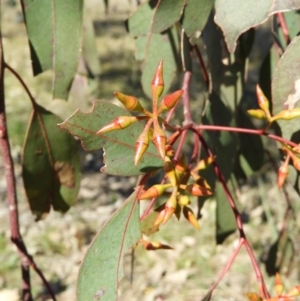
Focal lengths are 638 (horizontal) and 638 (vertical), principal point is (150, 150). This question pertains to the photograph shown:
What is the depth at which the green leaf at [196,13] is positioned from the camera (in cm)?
85

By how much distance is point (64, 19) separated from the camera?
101cm

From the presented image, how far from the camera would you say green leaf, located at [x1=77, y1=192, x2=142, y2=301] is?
2.55 feet

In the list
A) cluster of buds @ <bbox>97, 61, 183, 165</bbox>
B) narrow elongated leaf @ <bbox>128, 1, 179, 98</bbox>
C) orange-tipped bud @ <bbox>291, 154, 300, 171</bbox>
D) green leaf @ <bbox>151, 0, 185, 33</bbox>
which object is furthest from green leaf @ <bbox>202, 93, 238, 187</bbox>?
cluster of buds @ <bbox>97, 61, 183, 165</bbox>

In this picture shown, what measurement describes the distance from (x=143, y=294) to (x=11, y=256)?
0.46 meters

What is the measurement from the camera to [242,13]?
2.44 feet

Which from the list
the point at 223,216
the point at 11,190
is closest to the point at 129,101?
the point at 11,190

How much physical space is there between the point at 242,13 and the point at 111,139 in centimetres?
21

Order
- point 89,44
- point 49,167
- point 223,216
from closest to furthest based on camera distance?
point 49,167, point 223,216, point 89,44

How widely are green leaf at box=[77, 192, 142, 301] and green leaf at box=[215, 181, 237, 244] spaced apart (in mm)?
407

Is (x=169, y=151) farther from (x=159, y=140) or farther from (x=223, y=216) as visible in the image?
(x=223, y=216)

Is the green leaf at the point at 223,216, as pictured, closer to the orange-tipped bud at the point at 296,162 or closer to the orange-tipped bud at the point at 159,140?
the orange-tipped bud at the point at 296,162

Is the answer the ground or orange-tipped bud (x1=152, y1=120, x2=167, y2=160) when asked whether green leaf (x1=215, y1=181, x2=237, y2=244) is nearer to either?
the ground

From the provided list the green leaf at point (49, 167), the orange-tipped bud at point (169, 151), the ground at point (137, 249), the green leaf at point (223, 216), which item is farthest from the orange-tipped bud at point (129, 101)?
the ground at point (137, 249)

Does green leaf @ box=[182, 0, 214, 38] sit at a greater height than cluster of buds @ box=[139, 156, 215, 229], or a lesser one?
greater
